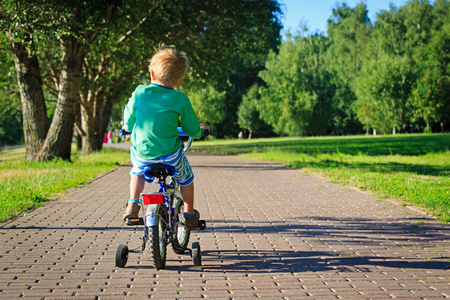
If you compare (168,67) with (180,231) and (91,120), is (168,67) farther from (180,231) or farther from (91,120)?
(91,120)

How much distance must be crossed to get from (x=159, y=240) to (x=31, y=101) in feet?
41.3

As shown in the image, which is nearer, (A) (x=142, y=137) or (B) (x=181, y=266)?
(A) (x=142, y=137)

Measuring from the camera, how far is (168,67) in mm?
3896

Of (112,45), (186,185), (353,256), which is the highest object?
(112,45)

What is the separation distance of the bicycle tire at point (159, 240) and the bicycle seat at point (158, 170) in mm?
296

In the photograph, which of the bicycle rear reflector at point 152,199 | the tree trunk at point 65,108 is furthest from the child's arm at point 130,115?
the tree trunk at point 65,108

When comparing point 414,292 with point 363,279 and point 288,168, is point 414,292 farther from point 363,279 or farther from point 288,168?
point 288,168

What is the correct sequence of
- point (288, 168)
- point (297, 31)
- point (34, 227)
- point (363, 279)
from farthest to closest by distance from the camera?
point (297, 31) < point (288, 168) < point (34, 227) < point (363, 279)

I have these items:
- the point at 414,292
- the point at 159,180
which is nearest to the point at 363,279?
the point at 414,292

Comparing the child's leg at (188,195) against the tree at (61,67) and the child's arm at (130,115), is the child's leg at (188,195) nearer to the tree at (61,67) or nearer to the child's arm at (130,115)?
the child's arm at (130,115)

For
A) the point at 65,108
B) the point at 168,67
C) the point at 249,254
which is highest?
the point at 65,108

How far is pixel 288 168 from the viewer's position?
556 inches

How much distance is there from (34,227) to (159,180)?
2.69 metres

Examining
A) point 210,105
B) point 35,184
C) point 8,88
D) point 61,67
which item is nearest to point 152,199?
point 35,184
